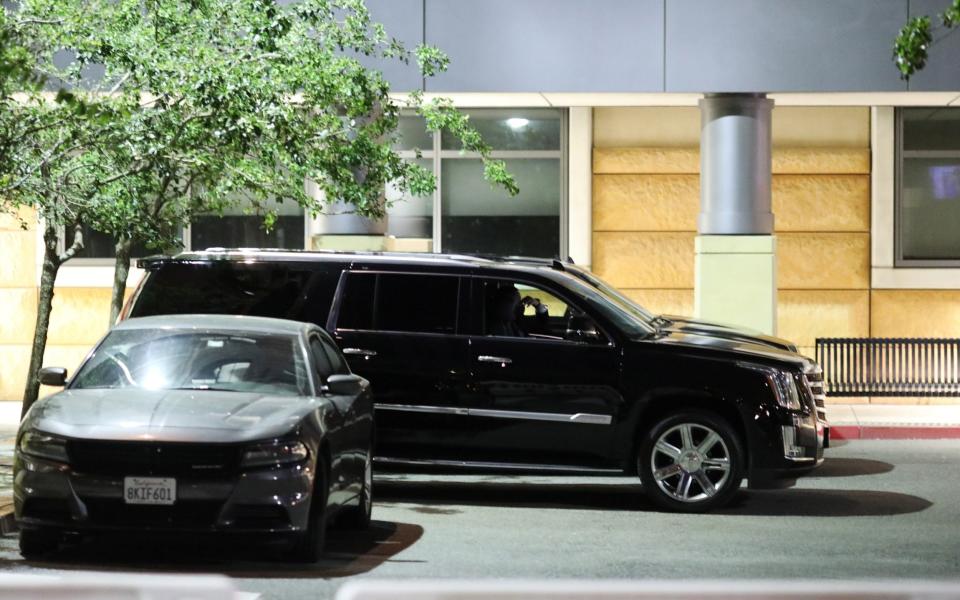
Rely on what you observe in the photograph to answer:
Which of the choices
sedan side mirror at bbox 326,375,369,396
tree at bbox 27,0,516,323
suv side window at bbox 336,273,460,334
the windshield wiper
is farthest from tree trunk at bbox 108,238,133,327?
sedan side mirror at bbox 326,375,369,396

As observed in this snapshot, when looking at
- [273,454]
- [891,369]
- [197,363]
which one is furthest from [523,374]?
[891,369]

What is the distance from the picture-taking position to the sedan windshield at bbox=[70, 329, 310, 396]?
441 inches

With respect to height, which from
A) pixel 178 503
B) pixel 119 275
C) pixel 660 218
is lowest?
pixel 178 503

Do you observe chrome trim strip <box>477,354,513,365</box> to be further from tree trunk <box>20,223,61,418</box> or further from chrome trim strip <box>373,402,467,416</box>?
tree trunk <box>20,223,61,418</box>

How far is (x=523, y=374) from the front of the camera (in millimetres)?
13695

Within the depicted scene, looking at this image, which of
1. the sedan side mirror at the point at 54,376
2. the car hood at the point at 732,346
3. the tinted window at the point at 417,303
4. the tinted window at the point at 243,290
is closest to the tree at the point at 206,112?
the tinted window at the point at 243,290

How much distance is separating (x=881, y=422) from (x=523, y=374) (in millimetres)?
8032

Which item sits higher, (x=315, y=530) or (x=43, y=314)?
(x=43, y=314)

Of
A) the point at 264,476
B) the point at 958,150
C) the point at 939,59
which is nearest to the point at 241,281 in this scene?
the point at 264,476

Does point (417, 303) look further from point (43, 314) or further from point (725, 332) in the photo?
point (43, 314)

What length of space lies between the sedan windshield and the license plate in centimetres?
125

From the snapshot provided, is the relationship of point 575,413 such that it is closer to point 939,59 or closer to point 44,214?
point 44,214

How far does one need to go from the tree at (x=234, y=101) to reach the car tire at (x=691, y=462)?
4122mm

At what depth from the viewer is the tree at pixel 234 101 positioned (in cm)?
1402
